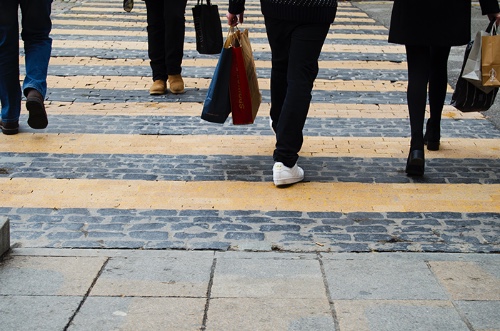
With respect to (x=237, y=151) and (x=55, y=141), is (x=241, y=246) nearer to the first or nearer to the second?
(x=237, y=151)

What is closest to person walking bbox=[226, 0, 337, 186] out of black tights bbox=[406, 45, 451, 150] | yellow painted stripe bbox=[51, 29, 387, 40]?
black tights bbox=[406, 45, 451, 150]

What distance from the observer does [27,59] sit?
6242 mm

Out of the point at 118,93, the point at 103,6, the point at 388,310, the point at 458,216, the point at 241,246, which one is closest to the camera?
the point at 388,310

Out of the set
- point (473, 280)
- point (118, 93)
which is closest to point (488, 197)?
point (473, 280)

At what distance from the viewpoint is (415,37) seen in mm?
5184

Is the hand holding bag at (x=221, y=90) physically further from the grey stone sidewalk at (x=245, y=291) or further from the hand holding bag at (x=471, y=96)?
the grey stone sidewalk at (x=245, y=291)

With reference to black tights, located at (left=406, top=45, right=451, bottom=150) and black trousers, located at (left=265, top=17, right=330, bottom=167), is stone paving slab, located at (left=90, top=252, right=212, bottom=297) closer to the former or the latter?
black trousers, located at (left=265, top=17, right=330, bottom=167)

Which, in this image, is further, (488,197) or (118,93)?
(118,93)

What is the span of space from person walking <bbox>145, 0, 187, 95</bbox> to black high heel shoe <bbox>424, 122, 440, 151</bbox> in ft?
8.06

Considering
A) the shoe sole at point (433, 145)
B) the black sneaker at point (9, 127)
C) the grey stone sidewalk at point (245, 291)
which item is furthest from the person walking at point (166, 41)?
the grey stone sidewalk at point (245, 291)

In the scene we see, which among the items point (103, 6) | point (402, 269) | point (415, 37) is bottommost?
point (103, 6)

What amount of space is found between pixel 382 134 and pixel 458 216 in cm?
181

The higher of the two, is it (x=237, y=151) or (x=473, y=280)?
(x=473, y=280)

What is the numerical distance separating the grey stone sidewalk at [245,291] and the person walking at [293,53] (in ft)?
3.96
